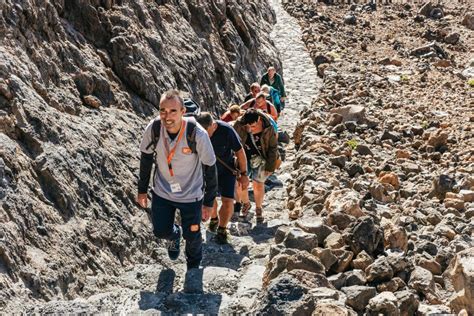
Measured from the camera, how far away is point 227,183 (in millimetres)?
8844

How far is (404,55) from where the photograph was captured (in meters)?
29.0

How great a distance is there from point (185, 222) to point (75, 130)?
237 centimetres

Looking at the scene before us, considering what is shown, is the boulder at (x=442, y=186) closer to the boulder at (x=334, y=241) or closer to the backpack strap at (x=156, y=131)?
the boulder at (x=334, y=241)

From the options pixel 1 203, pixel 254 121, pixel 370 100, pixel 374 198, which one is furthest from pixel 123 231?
pixel 370 100

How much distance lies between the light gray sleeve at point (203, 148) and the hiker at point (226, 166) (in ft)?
5.15

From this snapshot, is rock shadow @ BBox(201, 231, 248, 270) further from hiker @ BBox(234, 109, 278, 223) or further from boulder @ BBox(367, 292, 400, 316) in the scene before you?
boulder @ BBox(367, 292, 400, 316)

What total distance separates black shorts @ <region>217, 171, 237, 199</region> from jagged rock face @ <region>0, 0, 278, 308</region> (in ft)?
3.72

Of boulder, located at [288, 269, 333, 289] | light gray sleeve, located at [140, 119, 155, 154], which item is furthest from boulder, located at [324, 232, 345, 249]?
light gray sleeve, located at [140, 119, 155, 154]

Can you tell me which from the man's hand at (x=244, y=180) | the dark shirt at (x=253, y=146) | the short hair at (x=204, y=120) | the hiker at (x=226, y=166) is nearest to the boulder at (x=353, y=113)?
the dark shirt at (x=253, y=146)

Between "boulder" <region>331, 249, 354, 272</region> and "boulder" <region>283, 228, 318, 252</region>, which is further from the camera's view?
"boulder" <region>283, 228, 318, 252</region>

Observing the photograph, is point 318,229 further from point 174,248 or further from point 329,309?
point 329,309

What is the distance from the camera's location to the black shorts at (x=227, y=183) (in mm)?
8836

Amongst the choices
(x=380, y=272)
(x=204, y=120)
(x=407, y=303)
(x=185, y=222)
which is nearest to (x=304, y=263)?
(x=380, y=272)

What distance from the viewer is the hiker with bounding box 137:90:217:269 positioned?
21.5 ft
